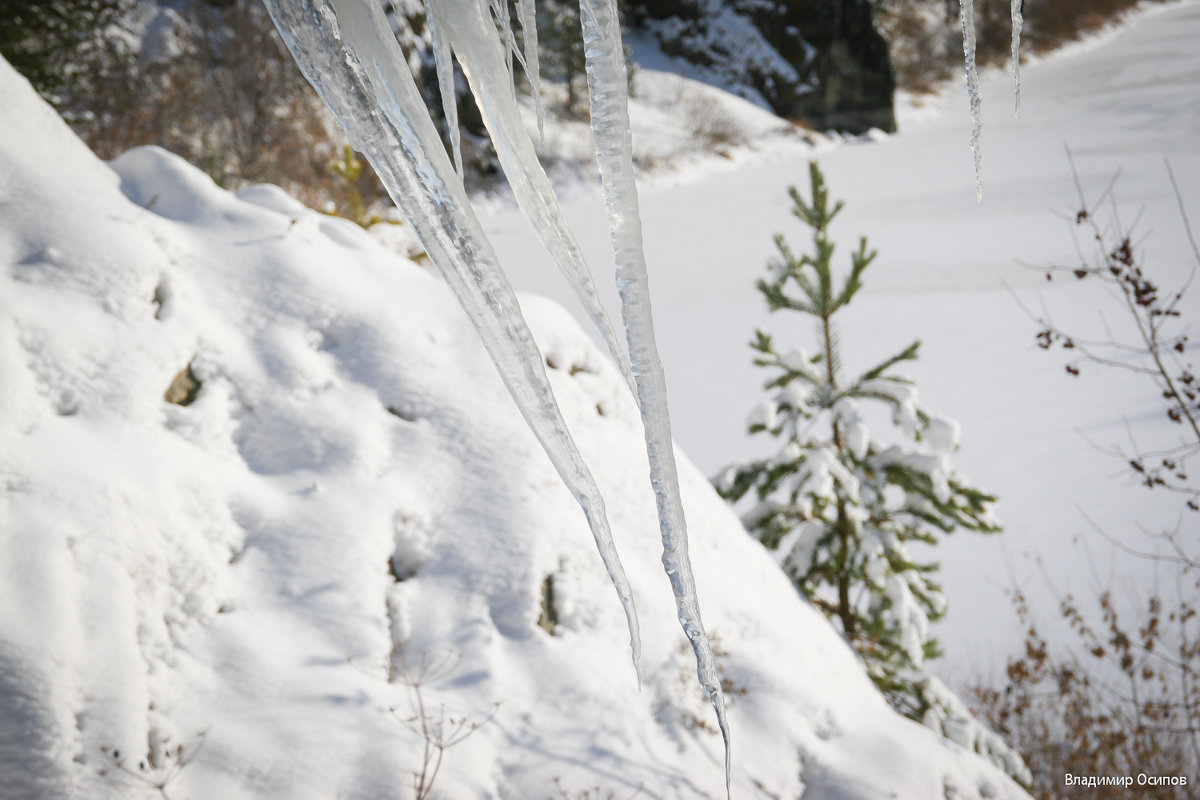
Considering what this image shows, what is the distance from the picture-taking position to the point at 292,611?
1895 mm

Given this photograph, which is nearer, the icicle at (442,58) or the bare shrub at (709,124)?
the icicle at (442,58)

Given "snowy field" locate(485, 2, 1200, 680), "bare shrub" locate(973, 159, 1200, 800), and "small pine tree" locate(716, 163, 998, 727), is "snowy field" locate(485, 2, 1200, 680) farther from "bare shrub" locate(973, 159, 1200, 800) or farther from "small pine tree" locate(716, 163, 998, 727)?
"small pine tree" locate(716, 163, 998, 727)

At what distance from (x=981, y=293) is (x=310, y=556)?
27.4ft

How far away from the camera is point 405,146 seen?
53 centimetres

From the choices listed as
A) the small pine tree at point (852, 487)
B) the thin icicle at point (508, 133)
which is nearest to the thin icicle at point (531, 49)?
the thin icicle at point (508, 133)

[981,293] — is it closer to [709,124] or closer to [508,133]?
[508,133]

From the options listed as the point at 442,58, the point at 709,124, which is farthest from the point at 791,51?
the point at 442,58

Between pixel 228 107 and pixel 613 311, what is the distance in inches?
304

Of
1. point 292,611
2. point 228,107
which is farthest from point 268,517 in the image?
point 228,107

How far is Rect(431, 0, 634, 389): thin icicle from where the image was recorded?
532mm

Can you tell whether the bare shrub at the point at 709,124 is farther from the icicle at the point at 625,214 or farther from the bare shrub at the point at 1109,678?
the icicle at the point at 625,214

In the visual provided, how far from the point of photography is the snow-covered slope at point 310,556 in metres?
1.58

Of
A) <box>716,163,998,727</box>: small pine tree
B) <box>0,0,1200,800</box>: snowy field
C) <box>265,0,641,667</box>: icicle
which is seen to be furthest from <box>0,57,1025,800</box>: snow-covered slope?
<box>265,0,641,667</box>: icicle

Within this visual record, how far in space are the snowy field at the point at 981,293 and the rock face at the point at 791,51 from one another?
9.76 ft
